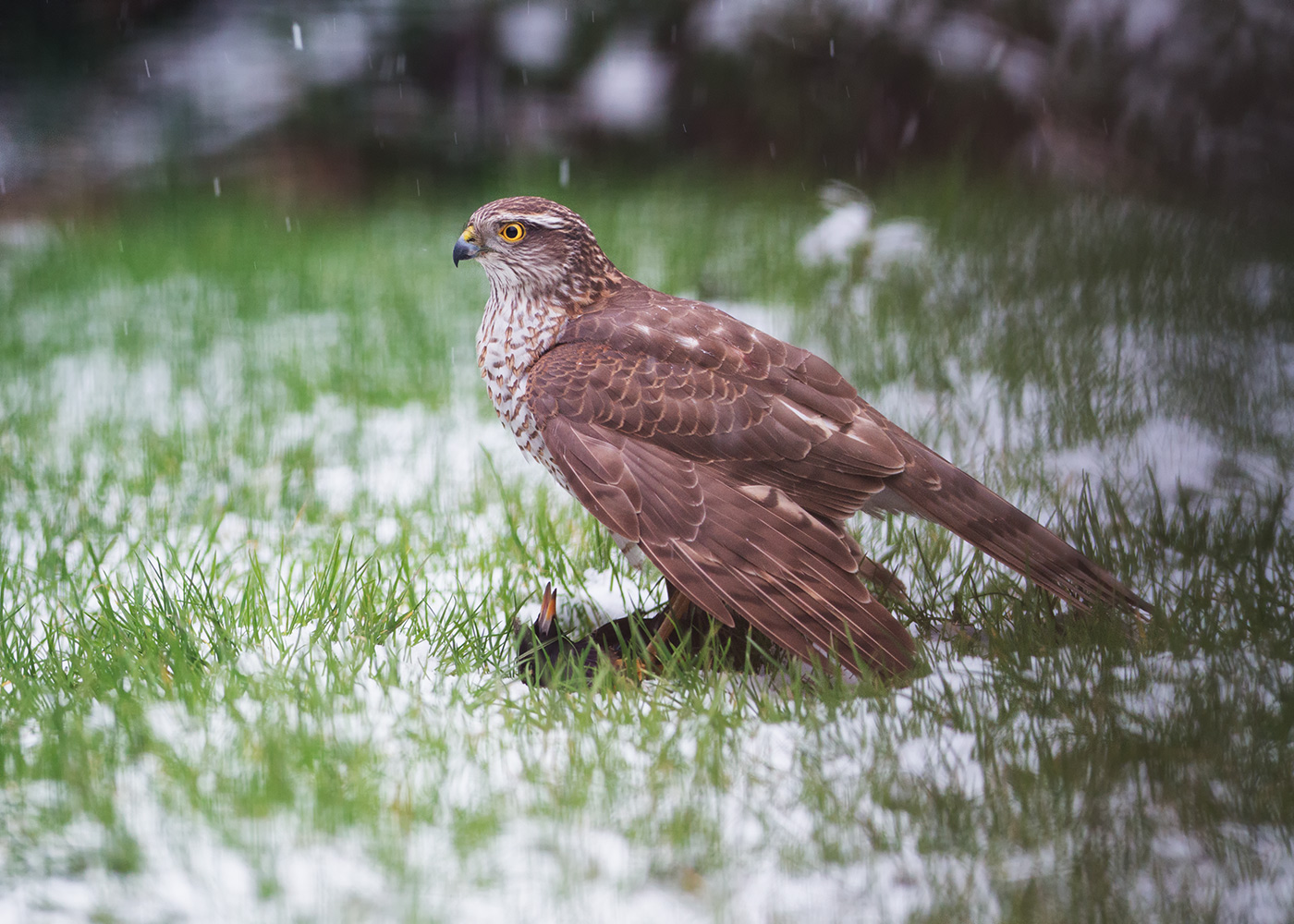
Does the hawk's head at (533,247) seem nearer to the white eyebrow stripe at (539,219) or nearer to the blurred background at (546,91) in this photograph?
the white eyebrow stripe at (539,219)

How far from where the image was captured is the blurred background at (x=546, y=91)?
21.8ft

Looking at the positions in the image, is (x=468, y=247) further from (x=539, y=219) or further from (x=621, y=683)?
(x=621, y=683)

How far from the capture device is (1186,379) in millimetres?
4250

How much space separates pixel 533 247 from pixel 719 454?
0.87m

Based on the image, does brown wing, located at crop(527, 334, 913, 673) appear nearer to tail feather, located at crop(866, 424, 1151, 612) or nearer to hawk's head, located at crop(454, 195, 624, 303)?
tail feather, located at crop(866, 424, 1151, 612)

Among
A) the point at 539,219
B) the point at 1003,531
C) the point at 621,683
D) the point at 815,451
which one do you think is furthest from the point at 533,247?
the point at 1003,531

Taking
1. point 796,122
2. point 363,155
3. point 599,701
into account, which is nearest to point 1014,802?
point 599,701

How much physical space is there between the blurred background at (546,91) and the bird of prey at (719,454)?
13.4ft

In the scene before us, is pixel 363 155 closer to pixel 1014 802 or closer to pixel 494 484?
pixel 494 484

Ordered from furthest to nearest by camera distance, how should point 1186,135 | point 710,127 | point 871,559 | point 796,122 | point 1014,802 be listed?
1. point 710,127
2. point 796,122
3. point 1186,135
4. point 871,559
5. point 1014,802

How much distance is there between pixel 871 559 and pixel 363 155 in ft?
22.2

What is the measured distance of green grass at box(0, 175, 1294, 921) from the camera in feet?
6.42

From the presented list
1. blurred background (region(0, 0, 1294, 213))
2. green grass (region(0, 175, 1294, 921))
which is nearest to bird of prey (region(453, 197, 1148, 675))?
green grass (region(0, 175, 1294, 921))

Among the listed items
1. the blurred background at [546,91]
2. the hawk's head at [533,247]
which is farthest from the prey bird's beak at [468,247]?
the blurred background at [546,91]
